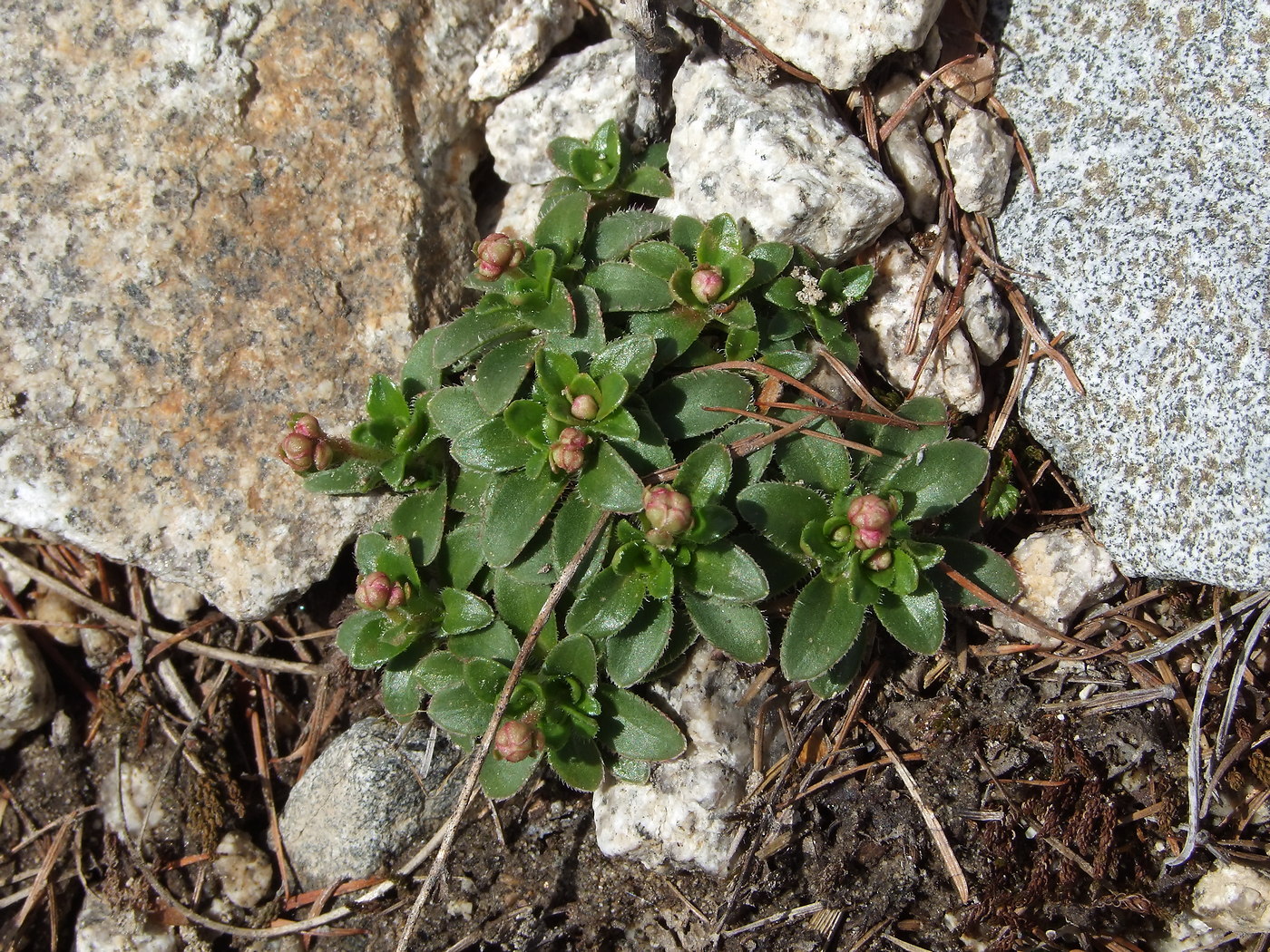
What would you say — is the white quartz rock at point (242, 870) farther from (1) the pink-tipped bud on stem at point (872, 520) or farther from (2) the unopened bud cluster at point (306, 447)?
(1) the pink-tipped bud on stem at point (872, 520)

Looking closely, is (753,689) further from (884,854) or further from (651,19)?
(651,19)

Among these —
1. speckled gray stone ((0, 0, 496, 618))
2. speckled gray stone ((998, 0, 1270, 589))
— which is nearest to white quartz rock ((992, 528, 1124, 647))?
speckled gray stone ((998, 0, 1270, 589))

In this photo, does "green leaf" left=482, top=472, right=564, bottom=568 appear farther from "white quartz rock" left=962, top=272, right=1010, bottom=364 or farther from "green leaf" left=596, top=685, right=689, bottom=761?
"white quartz rock" left=962, top=272, right=1010, bottom=364

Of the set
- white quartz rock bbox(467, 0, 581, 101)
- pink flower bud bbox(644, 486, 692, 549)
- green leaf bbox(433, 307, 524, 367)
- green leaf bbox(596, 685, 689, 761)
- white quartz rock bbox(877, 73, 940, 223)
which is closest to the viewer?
pink flower bud bbox(644, 486, 692, 549)

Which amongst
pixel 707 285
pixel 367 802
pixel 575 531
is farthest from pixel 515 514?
pixel 367 802

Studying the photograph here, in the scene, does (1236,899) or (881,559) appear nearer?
(881,559)

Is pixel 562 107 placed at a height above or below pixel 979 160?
above

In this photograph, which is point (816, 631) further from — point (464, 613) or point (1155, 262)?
point (1155, 262)
